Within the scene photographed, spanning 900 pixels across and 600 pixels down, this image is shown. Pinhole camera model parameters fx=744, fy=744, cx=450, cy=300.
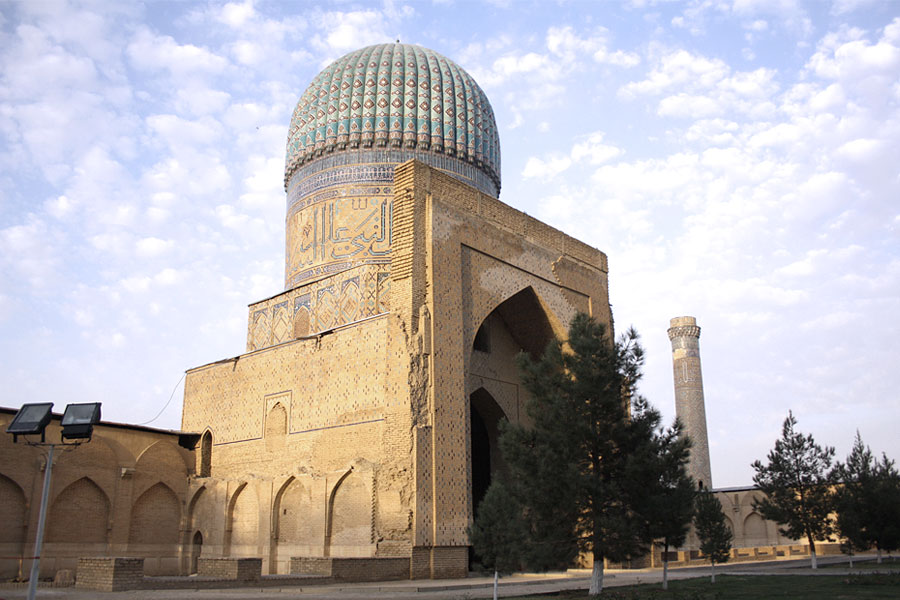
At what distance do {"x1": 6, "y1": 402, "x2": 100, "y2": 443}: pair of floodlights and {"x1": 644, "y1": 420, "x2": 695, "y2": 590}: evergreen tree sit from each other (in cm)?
519

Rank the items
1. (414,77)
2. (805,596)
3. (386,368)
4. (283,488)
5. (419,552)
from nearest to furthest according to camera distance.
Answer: (805,596)
(419,552)
(386,368)
(283,488)
(414,77)

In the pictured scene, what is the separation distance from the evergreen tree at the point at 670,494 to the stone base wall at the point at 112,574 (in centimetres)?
541

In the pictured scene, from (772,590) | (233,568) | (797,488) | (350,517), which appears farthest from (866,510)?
(233,568)

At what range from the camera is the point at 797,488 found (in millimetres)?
12352

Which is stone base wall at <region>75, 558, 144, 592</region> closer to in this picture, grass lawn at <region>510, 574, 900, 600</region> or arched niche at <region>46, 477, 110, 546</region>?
grass lawn at <region>510, 574, 900, 600</region>

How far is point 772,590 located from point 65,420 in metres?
6.83

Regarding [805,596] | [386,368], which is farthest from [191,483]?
[805,596]

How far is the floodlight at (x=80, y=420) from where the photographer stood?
533 centimetres

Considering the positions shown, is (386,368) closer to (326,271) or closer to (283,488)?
(283,488)

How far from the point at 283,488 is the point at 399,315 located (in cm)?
389

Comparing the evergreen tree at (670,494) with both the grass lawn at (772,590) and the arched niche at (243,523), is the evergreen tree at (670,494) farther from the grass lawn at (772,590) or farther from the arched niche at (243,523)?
the arched niche at (243,523)

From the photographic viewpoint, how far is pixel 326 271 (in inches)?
580

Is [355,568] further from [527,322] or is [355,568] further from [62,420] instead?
[527,322]

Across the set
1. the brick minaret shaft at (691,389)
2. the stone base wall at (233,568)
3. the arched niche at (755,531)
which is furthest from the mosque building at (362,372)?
the brick minaret shaft at (691,389)
